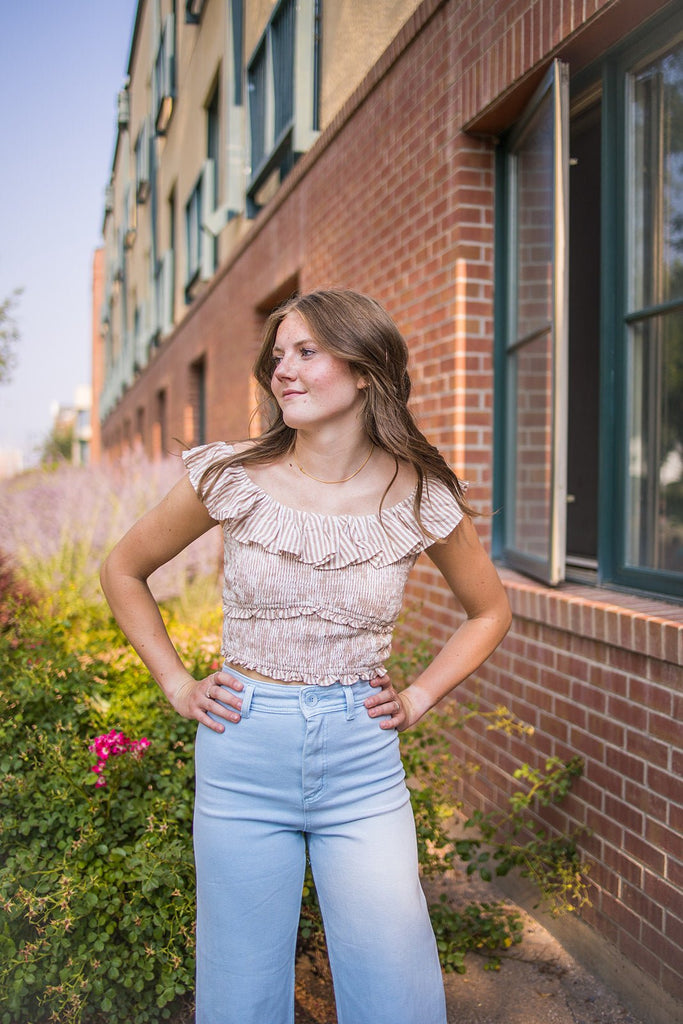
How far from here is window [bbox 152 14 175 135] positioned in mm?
12820

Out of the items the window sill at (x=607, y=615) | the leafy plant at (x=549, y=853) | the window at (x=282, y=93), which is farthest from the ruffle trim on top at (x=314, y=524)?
the window at (x=282, y=93)

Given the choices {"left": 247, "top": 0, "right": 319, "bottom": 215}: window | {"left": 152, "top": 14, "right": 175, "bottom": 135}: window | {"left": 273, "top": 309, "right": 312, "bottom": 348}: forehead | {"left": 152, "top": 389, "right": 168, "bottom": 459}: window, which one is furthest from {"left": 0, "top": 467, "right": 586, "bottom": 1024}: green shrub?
{"left": 152, "top": 389, "right": 168, "bottom": 459}: window

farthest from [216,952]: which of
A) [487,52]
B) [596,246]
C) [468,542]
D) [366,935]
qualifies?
[596,246]

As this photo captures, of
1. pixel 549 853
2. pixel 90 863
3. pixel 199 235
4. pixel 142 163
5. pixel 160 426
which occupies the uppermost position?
pixel 142 163

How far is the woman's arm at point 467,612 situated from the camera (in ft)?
6.87

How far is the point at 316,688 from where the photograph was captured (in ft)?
6.04

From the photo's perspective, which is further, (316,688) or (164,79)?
(164,79)

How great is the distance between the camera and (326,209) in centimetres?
607

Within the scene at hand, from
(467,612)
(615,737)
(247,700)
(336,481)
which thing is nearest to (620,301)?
(615,737)

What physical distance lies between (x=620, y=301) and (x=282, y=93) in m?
4.69

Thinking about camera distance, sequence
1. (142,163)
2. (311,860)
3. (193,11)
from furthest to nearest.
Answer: (142,163), (193,11), (311,860)

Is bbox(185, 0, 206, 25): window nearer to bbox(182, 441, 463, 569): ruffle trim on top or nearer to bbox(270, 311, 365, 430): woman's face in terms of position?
bbox(270, 311, 365, 430): woman's face

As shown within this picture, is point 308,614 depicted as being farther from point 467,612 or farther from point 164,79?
point 164,79

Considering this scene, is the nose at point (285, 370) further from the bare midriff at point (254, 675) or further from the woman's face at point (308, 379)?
the bare midriff at point (254, 675)
